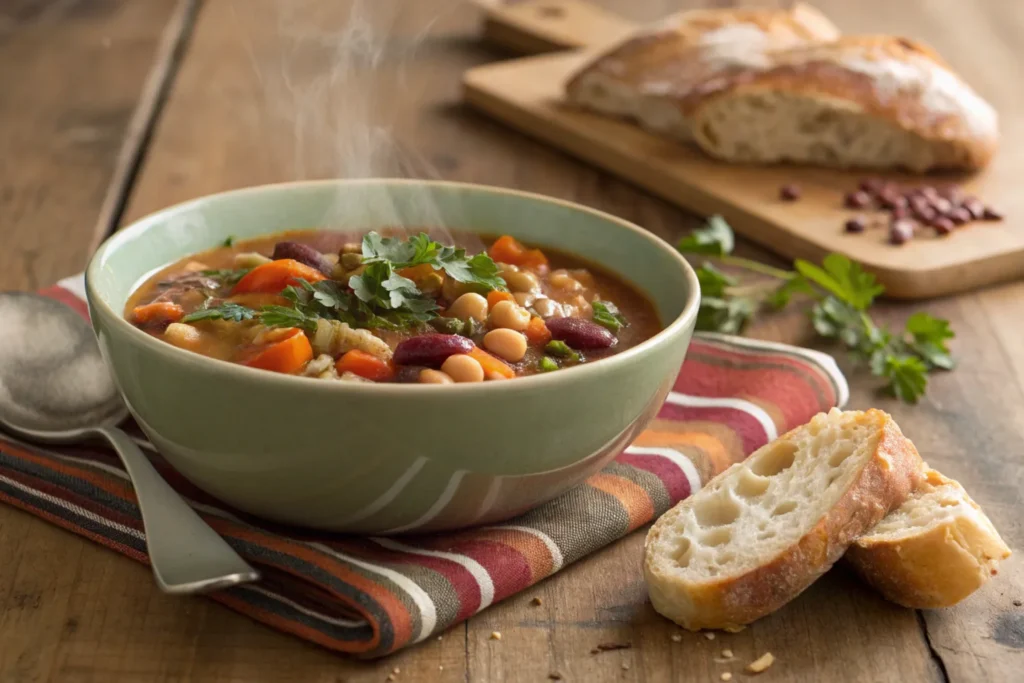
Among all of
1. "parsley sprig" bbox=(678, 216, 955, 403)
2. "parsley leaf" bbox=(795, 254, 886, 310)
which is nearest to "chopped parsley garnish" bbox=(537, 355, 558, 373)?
"parsley sprig" bbox=(678, 216, 955, 403)

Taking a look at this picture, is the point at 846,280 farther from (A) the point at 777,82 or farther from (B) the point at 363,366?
(B) the point at 363,366

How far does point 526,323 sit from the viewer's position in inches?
107

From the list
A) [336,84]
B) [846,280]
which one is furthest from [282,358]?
[336,84]

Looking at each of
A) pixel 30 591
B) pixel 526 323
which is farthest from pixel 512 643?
pixel 30 591

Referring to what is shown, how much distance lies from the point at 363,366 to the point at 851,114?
303cm

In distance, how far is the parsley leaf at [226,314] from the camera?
2.66 metres

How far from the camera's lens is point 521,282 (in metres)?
2.92

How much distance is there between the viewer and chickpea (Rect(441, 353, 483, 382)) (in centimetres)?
243

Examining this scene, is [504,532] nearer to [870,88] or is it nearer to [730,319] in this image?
[730,319]

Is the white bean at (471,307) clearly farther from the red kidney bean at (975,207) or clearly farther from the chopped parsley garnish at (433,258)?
the red kidney bean at (975,207)

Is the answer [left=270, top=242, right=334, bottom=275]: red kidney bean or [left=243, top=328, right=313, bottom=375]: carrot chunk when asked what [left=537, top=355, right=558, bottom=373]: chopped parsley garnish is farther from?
[left=270, top=242, right=334, bottom=275]: red kidney bean

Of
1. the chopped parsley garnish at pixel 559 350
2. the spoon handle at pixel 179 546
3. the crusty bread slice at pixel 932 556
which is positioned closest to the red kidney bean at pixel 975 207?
the crusty bread slice at pixel 932 556

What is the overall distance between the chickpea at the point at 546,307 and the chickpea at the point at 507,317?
155 millimetres

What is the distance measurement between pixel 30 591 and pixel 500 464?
0.97m
